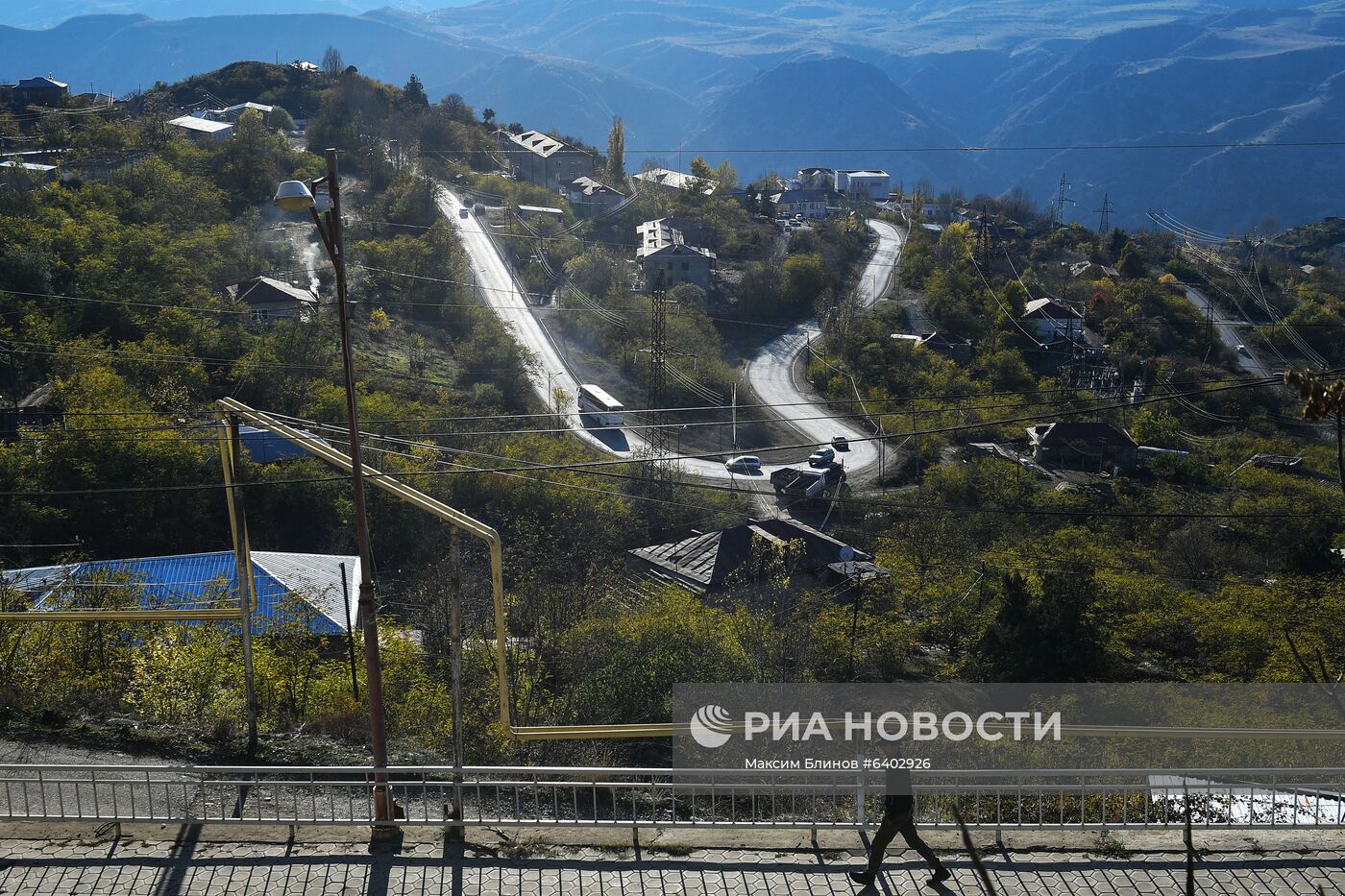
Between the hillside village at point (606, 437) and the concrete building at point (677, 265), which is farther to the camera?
the concrete building at point (677, 265)

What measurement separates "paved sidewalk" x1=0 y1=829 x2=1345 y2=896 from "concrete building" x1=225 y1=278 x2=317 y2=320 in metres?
20.3

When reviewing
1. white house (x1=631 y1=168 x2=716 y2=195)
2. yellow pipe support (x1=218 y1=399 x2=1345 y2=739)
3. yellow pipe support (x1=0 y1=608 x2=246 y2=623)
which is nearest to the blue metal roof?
yellow pipe support (x1=0 y1=608 x2=246 y2=623)

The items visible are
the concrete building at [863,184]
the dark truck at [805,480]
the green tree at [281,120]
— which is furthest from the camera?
the concrete building at [863,184]

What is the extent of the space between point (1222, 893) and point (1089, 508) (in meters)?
16.0

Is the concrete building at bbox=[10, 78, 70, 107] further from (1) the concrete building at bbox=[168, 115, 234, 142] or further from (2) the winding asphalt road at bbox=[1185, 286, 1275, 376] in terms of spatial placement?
(2) the winding asphalt road at bbox=[1185, 286, 1275, 376]

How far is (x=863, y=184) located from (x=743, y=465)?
40772mm

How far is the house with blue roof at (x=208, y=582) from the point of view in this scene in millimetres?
10102

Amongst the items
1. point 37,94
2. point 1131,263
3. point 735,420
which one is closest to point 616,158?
point 1131,263

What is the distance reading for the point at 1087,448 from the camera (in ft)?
79.6

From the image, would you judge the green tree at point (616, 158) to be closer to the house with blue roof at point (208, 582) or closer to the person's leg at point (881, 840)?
the house with blue roof at point (208, 582)

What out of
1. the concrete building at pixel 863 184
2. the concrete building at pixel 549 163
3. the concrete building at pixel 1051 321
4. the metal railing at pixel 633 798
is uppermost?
the metal railing at pixel 633 798

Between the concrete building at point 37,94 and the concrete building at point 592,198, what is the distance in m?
20.9

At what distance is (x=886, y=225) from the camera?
50.4 metres

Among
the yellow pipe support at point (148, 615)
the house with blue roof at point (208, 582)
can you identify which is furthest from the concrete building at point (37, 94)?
the yellow pipe support at point (148, 615)
